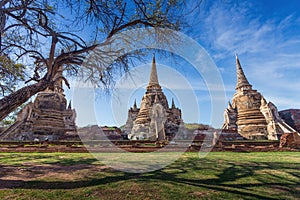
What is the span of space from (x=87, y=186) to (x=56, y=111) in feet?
78.6

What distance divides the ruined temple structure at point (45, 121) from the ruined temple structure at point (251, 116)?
20826 mm

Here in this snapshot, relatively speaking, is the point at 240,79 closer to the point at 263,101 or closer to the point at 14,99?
the point at 263,101

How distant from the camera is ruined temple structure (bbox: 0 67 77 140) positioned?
21.0m

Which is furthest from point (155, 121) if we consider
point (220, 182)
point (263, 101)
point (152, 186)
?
point (152, 186)

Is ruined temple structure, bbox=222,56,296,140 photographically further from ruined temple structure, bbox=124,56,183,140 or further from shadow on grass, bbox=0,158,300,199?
shadow on grass, bbox=0,158,300,199

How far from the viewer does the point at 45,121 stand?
23.1 metres

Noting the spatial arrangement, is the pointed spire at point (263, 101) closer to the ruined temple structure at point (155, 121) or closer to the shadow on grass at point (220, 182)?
the ruined temple structure at point (155, 121)

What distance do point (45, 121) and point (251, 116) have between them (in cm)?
2690

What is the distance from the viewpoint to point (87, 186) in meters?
3.65

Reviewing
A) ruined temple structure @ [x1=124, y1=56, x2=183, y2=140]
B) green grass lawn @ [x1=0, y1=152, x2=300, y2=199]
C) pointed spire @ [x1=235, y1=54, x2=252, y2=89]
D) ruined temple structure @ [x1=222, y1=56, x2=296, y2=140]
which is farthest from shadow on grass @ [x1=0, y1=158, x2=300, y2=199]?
pointed spire @ [x1=235, y1=54, x2=252, y2=89]

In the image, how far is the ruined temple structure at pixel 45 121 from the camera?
2105cm

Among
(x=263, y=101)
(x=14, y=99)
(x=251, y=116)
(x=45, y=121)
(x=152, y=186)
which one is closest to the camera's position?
(x=152, y=186)

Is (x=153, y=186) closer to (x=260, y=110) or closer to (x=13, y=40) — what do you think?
(x=13, y=40)

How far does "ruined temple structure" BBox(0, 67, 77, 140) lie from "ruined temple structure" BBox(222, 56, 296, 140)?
68.3 feet
